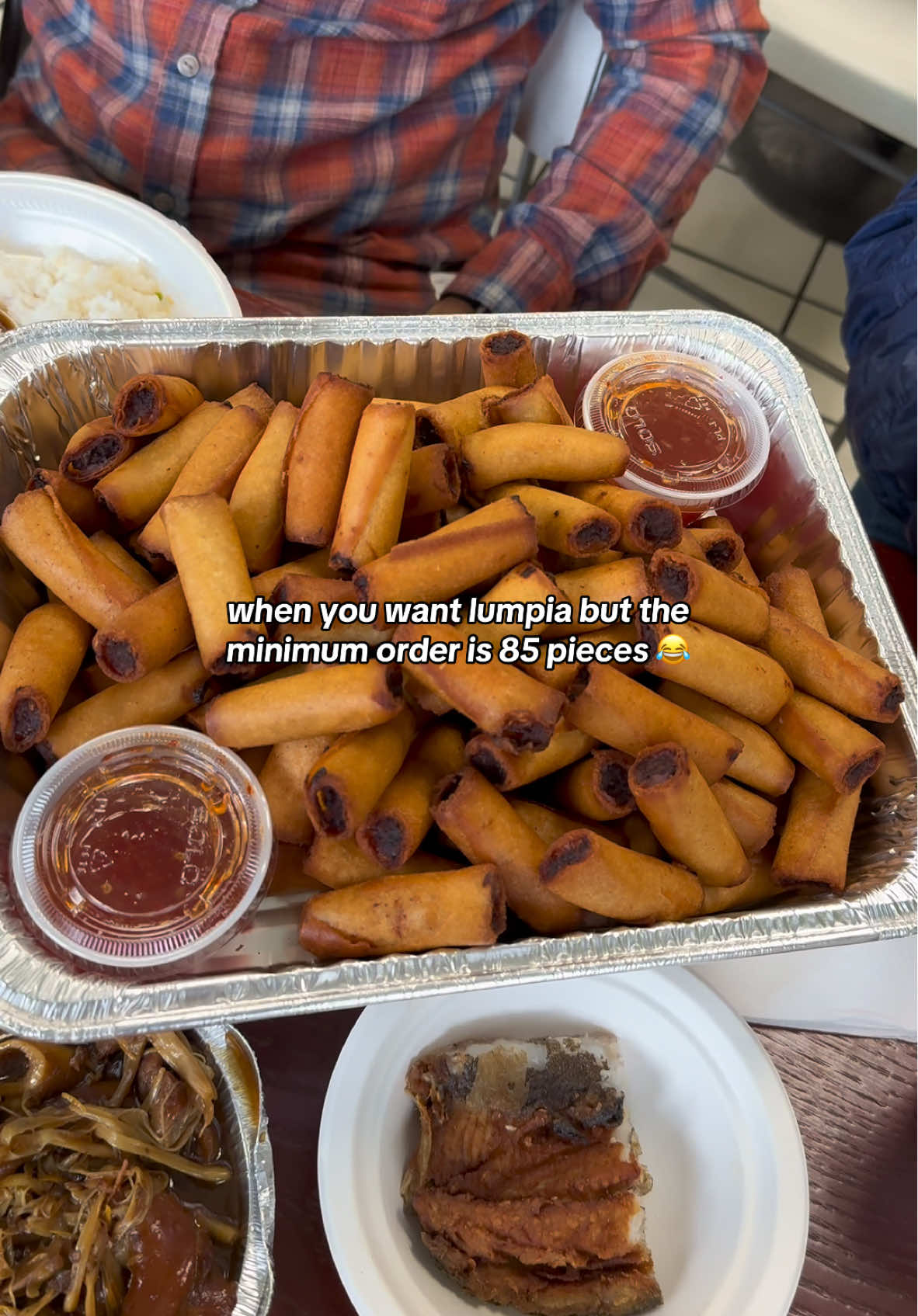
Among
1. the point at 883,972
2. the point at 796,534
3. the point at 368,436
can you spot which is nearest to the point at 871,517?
the point at 796,534

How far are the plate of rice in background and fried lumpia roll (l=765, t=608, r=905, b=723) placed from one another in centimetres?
98

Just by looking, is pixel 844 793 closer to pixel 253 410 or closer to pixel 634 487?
pixel 634 487

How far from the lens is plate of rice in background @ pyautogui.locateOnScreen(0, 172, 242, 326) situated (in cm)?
153

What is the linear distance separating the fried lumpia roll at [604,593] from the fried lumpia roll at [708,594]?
0.02 meters

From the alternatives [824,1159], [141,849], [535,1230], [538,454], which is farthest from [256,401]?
[824,1159]

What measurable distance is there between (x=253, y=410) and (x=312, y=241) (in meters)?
0.92

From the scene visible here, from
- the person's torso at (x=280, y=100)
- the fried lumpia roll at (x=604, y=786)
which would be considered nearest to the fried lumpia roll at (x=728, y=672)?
the fried lumpia roll at (x=604, y=786)

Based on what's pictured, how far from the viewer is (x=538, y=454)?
1081 mm

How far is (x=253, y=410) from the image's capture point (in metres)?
1.14

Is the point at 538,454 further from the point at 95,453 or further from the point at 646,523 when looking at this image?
the point at 95,453

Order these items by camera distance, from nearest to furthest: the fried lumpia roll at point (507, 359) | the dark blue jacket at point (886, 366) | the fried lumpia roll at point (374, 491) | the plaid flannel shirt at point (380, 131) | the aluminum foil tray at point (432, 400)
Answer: the aluminum foil tray at point (432, 400)
the fried lumpia roll at point (374, 491)
the fried lumpia roll at point (507, 359)
the plaid flannel shirt at point (380, 131)
the dark blue jacket at point (886, 366)

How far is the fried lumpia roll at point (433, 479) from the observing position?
1064 mm

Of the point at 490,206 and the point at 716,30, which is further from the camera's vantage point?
the point at 490,206

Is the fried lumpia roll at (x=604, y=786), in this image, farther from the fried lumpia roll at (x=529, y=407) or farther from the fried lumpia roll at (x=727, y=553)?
the fried lumpia roll at (x=529, y=407)
